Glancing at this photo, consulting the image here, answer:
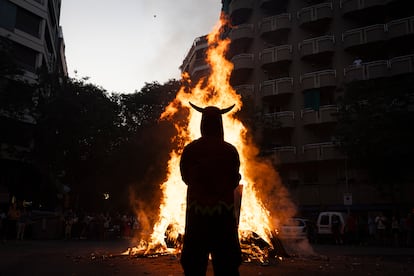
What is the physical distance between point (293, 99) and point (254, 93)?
134 inches

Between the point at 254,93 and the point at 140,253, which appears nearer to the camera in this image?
the point at 140,253

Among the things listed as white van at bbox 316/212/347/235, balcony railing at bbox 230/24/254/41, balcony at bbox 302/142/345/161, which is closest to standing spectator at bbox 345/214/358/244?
white van at bbox 316/212/347/235

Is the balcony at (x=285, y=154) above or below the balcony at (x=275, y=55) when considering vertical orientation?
below

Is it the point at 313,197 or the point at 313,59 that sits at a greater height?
the point at 313,59

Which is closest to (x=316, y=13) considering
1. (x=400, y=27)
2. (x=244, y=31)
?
(x=244, y=31)

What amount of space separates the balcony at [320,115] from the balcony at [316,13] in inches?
297

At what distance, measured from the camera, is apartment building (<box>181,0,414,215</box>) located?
34469 millimetres

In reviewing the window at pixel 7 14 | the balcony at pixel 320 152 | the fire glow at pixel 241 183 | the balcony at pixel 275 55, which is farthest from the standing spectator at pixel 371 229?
the window at pixel 7 14

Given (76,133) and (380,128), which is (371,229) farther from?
(76,133)

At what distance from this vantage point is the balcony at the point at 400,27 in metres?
33.7

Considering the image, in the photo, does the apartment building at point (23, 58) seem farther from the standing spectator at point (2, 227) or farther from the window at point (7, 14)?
the standing spectator at point (2, 227)

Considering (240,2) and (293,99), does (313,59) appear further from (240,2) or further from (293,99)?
(240,2)

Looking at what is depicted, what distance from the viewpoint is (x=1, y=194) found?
97.1 ft

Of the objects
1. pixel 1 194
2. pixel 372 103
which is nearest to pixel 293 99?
pixel 372 103
